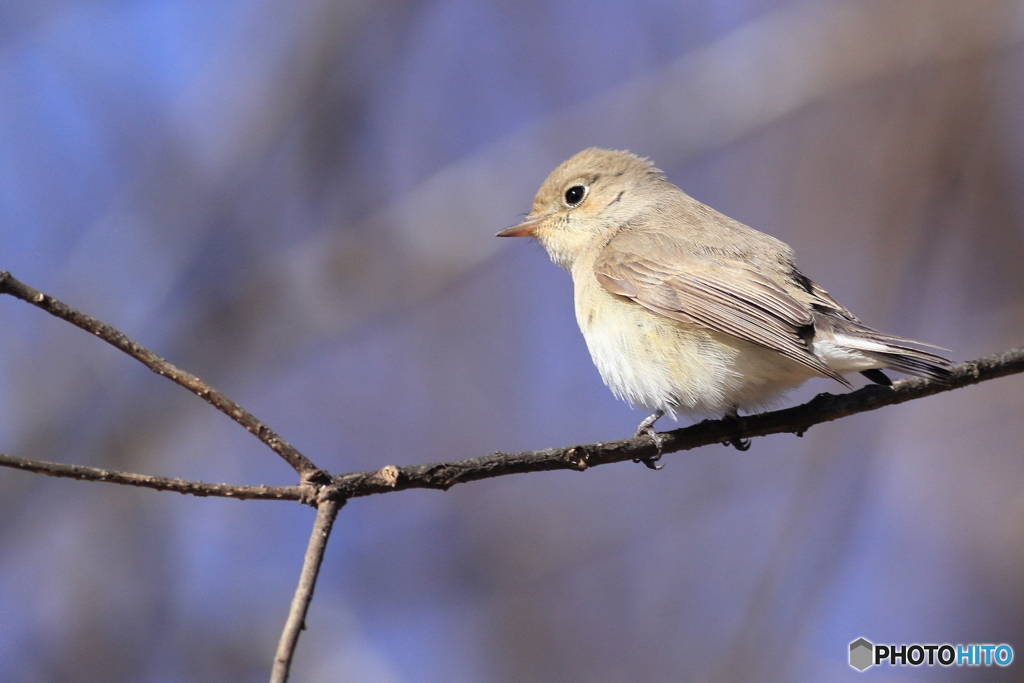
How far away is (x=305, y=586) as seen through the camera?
64.4 inches

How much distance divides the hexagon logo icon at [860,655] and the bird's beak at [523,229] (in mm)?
2609

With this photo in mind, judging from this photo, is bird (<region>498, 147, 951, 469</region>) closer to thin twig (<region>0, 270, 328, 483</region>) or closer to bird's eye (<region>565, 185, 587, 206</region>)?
bird's eye (<region>565, 185, 587, 206</region>)

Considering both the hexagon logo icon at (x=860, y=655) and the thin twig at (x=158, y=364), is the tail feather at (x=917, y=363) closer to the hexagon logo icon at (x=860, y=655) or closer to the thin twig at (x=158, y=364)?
the thin twig at (x=158, y=364)

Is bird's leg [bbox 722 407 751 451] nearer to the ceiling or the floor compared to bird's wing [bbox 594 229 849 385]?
nearer to the floor

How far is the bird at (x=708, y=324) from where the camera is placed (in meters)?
3.24

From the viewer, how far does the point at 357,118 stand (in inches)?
295

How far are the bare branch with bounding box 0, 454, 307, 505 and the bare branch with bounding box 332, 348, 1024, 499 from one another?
11cm

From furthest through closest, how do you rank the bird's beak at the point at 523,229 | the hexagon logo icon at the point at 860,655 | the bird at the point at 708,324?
the bird's beak at the point at 523,229 → the hexagon logo icon at the point at 860,655 → the bird at the point at 708,324

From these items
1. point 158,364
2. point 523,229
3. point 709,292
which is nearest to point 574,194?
point 523,229

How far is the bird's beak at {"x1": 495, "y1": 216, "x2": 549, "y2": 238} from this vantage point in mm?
4488

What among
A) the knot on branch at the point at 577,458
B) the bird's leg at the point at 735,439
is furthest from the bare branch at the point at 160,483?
the bird's leg at the point at 735,439

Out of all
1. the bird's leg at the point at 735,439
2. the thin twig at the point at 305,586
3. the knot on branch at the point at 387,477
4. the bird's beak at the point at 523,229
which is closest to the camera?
the thin twig at the point at 305,586

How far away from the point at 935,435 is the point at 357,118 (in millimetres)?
5222

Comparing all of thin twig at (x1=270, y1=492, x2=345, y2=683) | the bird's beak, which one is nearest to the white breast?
the bird's beak
